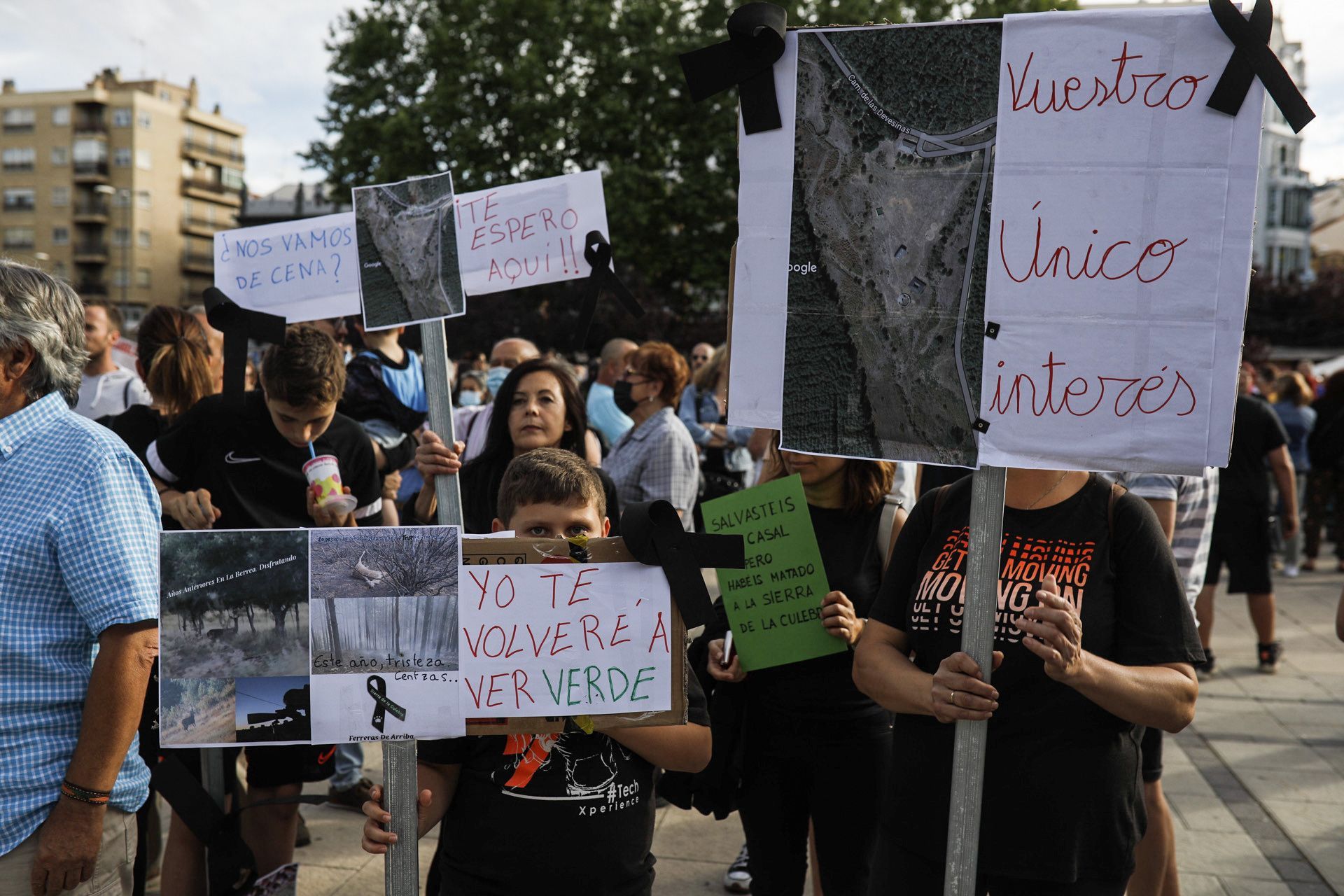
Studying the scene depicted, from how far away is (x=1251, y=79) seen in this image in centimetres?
169

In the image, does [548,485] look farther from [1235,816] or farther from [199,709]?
[1235,816]

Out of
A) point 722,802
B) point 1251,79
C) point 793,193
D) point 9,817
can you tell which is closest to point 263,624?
point 9,817

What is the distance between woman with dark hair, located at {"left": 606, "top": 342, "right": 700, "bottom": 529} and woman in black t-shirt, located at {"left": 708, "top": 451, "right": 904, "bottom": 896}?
1.51m

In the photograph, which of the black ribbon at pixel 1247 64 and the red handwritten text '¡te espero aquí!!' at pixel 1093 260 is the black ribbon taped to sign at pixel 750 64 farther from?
the black ribbon at pixel 1247 64

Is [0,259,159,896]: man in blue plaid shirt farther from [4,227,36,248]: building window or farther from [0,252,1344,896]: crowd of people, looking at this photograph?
[4,227,36,248]: building window

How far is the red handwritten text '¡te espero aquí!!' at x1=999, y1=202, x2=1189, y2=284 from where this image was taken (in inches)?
69.8

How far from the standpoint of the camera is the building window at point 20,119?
251ft

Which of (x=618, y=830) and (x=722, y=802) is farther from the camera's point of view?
(x=722, y=802)

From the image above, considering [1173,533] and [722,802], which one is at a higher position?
[1173,533]

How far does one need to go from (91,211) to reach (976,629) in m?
87.4

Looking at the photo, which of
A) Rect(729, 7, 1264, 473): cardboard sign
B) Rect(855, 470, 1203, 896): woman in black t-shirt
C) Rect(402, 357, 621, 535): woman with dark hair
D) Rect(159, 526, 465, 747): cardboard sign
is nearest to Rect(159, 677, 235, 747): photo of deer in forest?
Rect(159, 526, 465, 747): cardboard sign

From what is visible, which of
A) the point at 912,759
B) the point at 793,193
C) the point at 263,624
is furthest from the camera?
the point at 912,759

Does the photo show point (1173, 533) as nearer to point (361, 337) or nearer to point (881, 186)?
point (881, 186)

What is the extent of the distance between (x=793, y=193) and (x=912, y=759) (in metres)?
1.19
